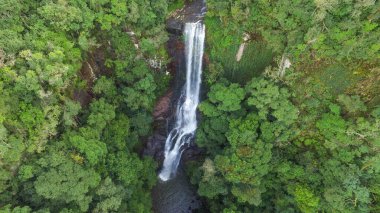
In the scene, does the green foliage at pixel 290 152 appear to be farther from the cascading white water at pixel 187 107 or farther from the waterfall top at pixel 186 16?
the waterfall top at pixel 186 16

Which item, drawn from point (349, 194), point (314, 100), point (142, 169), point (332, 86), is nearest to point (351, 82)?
point (332, 86)

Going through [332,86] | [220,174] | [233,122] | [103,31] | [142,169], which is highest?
[332,86]

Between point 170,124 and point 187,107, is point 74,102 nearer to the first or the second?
point 170,124

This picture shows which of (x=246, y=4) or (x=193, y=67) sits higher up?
(x=246, y=4)

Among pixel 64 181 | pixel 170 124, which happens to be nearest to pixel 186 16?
pixel 170 124

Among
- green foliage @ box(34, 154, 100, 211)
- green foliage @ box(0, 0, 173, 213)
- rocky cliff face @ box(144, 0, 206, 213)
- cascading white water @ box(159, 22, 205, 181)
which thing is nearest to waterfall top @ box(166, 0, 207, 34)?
rocky cliff face @ box(144, 0, 206, 213)

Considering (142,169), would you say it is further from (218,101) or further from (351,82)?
(351,82)
